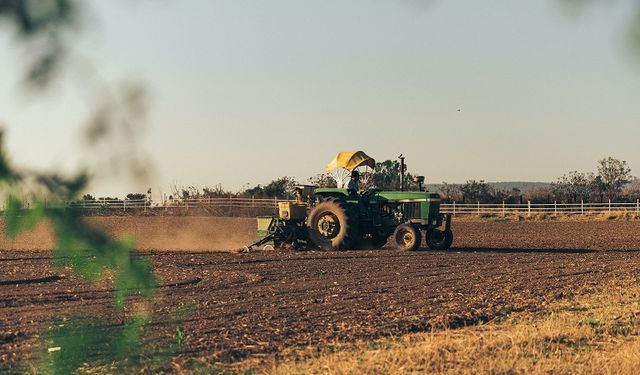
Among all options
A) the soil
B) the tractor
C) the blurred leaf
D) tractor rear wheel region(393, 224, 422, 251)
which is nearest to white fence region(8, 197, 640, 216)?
the tractor

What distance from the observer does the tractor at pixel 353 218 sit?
22188 mm

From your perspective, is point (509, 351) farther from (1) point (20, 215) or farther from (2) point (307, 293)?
(1) point (20, 215)

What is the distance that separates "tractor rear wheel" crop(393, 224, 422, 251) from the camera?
22.6 metres

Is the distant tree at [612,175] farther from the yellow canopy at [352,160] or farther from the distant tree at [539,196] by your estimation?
the yellow canopy at [352,160]

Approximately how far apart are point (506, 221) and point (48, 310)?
40751mm

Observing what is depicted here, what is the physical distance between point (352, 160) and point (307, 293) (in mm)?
8612

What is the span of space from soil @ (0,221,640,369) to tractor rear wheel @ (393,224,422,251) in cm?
53

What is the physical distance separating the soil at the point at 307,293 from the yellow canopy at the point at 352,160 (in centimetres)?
216

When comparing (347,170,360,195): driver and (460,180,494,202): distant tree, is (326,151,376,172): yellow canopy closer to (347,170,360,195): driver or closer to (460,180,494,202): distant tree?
(347,170,360,195): driver

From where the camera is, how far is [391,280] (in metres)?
15.6

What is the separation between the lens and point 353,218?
22.0 metres

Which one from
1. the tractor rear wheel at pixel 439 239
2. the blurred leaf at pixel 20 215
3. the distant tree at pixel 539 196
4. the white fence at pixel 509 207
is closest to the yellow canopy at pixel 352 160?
the tractor rear wheel at pixel 439 239

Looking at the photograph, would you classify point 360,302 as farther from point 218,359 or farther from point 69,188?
point 69,188

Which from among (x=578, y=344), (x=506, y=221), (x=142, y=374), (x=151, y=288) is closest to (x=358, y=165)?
(x=578, y=344)
